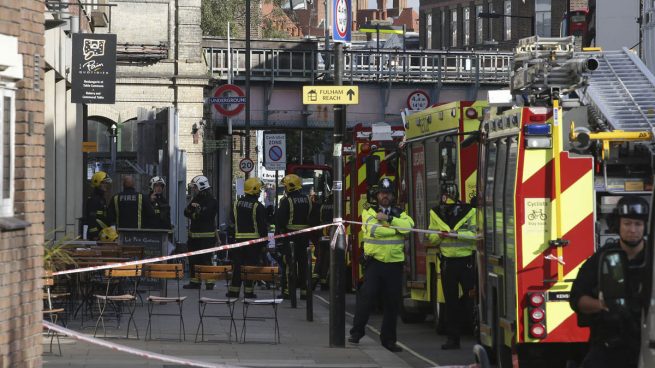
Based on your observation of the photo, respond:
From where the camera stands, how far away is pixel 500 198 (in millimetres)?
12758

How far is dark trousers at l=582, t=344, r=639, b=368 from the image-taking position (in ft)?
27.3

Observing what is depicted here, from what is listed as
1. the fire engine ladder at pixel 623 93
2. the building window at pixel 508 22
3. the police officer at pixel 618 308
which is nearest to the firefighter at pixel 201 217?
the fire engine ladder at pixel 623 93

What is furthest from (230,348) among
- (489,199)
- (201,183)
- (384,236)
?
(201,183)

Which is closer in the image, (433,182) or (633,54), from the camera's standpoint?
(633,54)

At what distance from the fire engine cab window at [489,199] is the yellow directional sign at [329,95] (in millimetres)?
3080

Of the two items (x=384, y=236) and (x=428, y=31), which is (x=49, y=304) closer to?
(x=384, y=236)

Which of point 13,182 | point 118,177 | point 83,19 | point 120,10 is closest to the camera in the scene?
point 13,182

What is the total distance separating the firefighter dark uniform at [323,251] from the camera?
2583cm

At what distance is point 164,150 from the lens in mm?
30672

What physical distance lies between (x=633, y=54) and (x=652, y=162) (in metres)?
3.30

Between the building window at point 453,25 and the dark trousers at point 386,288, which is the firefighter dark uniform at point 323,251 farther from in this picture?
the building window at point 453,25

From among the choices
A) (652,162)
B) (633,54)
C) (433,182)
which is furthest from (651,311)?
(433,182)

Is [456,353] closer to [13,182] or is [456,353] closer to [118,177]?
[13,182]

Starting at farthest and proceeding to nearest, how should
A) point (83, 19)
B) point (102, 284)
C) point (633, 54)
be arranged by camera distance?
1. point (83, 19)
2. point (102, 284)
3. point (633, 54)
